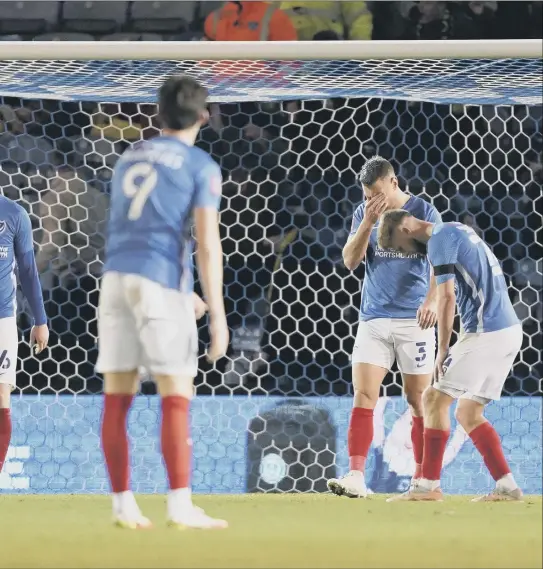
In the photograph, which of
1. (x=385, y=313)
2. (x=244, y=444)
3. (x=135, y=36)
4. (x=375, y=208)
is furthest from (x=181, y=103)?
(x=135, y=36)

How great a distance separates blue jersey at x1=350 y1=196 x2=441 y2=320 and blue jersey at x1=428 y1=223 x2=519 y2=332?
0.65m

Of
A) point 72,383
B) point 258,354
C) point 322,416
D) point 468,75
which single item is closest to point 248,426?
point 322,416

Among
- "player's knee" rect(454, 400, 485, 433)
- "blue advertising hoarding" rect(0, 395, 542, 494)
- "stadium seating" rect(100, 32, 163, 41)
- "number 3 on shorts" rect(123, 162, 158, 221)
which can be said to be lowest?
"blue advertising hoarding" rect(0, 395, 542, 494)

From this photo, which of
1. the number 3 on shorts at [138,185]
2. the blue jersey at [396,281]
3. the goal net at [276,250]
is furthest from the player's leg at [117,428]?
the goal net at [276,250]

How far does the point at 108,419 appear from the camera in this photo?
140 inches

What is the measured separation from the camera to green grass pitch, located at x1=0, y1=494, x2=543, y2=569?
3.20 meters

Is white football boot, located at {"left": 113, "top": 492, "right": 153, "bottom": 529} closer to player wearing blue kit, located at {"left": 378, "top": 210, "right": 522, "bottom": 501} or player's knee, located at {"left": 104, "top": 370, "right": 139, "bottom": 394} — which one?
player's knee, located at {"left": 104, "top": 370, "right": 139, "bottom": 394}

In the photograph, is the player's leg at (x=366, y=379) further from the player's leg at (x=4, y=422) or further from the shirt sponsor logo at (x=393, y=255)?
the player's leg at (x=4, y=422)

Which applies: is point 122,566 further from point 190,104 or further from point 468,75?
point 468,75

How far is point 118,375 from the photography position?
11.7 ft

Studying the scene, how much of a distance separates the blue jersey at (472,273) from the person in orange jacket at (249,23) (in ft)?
14.0

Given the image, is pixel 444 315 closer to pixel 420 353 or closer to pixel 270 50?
pixel 420 353

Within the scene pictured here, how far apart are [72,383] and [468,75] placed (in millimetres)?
3404

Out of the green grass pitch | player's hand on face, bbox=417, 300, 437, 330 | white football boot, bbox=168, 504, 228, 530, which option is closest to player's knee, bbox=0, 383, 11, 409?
the green grass pitch
